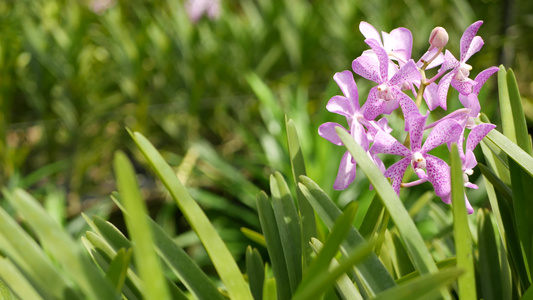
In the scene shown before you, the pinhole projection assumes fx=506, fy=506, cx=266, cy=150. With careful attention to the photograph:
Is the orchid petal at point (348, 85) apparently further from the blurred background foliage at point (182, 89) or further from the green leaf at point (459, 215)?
the blurred background foliage at point (182, 89)

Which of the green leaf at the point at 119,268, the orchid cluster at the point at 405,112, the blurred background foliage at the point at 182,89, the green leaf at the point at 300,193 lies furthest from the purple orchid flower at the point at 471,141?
the blurred background foliage at the point at 182,89

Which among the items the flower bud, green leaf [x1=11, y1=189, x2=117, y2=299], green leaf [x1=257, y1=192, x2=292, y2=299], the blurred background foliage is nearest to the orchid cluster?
the flower bud

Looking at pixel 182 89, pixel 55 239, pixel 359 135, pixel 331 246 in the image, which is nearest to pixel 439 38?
pixel 359 135

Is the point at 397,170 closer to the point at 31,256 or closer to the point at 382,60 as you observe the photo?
the point at 382,60

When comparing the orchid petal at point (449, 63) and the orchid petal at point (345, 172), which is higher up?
the orchid petal at point (449, 63)

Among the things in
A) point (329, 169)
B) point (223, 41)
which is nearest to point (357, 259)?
point (329, 169)

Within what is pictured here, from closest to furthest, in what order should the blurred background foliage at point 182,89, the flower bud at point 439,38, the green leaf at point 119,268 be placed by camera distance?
1. the green leaf at point 119,268
2. the flower bud at point 439,38
3. the blurred background foliage at point 182,89
